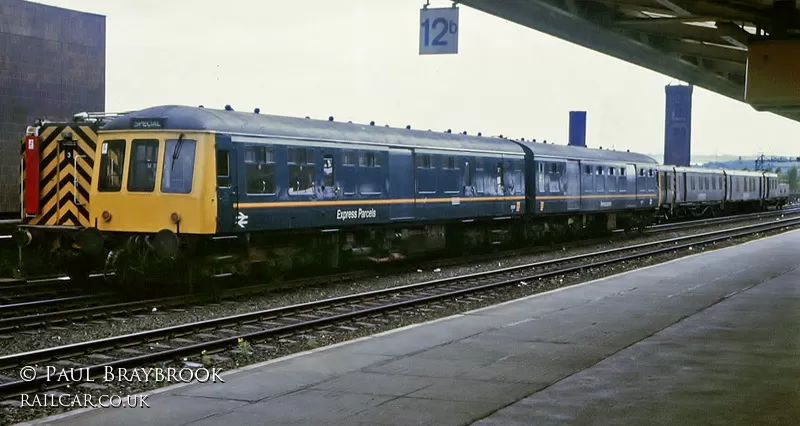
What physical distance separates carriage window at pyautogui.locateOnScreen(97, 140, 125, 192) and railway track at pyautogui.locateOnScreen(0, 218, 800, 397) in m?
4.37

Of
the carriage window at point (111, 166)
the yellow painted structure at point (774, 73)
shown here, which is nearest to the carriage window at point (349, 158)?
the carriage window at point (111, 166)

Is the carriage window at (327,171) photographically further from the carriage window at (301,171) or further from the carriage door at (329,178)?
the carriage window at (301,171)

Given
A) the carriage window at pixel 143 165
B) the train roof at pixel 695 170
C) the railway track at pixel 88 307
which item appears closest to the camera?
the railway track at pixel 88 307

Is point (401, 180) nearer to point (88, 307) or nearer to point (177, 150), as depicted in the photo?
point (177, 150)

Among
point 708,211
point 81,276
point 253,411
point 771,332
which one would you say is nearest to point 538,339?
point 771,332

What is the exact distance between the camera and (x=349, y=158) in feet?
63.7

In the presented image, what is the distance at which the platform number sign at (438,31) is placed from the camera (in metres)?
17.7

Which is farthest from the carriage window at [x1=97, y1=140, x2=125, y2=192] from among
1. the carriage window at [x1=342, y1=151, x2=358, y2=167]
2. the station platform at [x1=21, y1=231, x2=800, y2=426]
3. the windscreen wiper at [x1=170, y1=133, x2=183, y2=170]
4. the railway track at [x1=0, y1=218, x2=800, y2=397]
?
the station platform at [x1=21, y1=231, x2=800, y2=426]

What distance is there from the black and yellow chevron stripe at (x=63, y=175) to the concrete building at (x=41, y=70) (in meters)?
9.22

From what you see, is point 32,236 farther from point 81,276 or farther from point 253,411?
point 253,411

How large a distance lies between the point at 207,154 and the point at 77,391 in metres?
7.24

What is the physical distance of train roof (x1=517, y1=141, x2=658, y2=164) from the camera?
2930cm

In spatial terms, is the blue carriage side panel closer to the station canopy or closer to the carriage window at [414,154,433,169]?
the carriage window at [414,154,433,169]

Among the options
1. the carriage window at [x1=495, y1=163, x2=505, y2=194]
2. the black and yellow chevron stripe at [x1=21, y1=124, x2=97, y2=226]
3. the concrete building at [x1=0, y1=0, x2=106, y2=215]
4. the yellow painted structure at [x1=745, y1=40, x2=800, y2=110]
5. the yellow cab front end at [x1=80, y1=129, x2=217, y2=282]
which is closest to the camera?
the yellow cab front end at [x1=80, y1=129, x2=217, y2=282]
